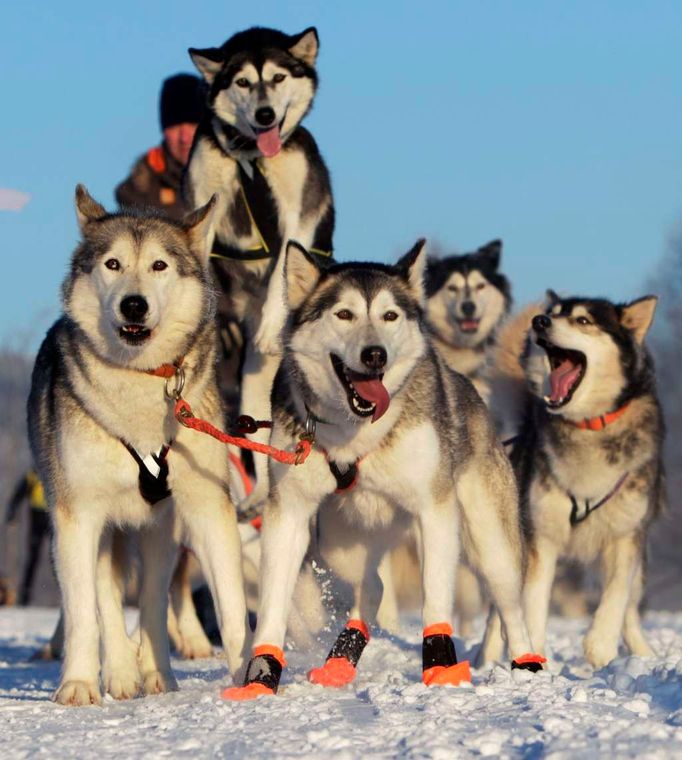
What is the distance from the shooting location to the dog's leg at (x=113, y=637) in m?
5.15

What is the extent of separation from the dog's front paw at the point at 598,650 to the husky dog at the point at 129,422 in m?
→ 2.31

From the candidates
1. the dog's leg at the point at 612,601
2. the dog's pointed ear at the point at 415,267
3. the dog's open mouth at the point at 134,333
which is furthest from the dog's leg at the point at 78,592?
the dog's leg at the point at 612,601

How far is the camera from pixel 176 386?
4867mm

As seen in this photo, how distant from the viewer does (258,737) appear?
3543 mm

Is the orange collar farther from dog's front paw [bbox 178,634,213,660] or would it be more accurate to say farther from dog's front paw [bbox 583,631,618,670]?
dog's front paw [bbox 178,634,213,660]

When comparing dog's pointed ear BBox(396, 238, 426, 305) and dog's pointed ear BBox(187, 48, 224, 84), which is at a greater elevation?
dog's pointed ear BBox(187, 48, 224, 84)

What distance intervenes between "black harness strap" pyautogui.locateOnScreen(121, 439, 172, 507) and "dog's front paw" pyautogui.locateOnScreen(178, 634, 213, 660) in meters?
2.79

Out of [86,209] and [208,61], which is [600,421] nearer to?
[208,61]

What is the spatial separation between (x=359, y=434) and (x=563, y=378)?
274cm

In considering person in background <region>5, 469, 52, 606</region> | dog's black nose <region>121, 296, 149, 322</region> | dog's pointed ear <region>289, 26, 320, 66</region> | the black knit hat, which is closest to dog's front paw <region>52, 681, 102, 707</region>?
dog's black nose <region>121, 296, 149, 322</region>

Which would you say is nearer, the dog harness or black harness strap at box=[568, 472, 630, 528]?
the dog harness

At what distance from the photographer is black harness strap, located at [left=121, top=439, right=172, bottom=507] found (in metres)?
4.75

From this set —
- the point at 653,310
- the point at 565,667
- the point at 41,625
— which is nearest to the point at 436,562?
the point at 565,667

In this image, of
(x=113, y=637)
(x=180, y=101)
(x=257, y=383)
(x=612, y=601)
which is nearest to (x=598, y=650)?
(x=612, y=601)
